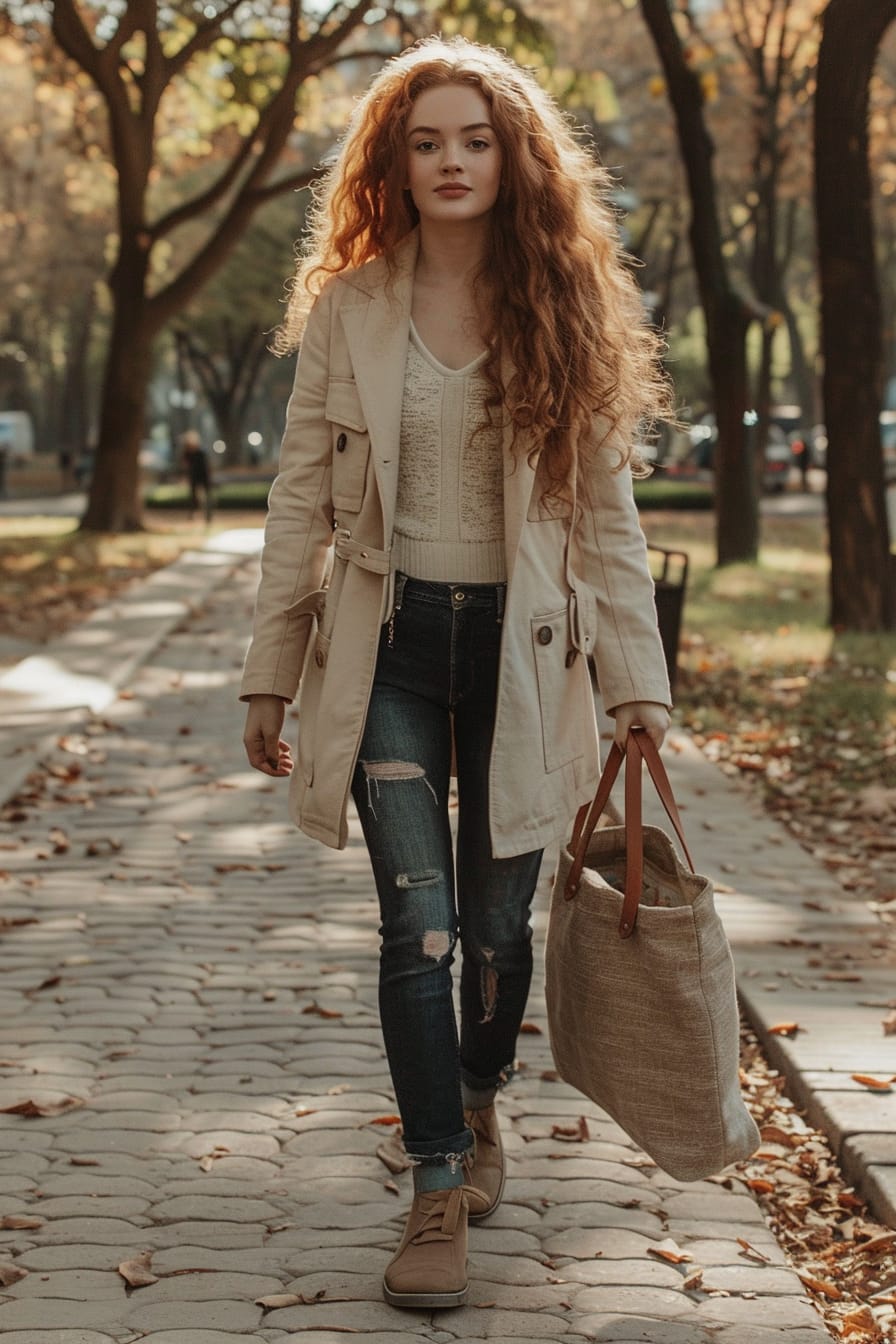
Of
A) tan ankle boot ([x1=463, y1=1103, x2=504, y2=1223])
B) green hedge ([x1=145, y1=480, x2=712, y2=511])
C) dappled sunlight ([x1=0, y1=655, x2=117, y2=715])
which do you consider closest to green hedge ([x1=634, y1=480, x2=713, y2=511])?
green hedge ([x1=145, y1=480, x2=712, y2=511])

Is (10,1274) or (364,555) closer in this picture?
(364,555)

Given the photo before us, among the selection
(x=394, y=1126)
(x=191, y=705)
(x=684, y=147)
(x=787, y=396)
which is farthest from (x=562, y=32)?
(x=787, y=396)

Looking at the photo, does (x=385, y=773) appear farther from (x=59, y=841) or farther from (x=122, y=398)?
(x=122, y=398)

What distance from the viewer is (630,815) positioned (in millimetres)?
3582

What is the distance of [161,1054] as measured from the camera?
17.1 ft

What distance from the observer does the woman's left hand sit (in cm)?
376

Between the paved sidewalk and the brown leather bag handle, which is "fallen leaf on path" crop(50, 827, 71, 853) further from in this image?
the brown leather bag handle

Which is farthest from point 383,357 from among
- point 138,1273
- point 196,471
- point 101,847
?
point 196,471

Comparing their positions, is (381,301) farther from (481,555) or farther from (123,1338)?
(123,1338)

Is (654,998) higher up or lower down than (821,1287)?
higher up

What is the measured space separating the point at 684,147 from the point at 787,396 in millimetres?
78192

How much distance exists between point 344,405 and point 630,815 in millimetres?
946

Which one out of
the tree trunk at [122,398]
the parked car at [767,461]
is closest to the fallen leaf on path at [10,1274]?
the tree trunk at [122,398]

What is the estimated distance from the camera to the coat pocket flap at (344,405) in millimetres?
3658
